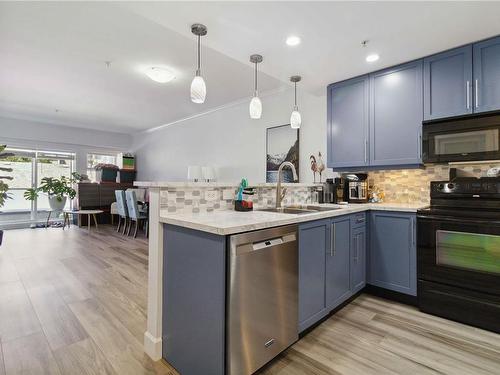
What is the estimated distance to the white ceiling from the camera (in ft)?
6.19

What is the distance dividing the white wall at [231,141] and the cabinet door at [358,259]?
4.74 feet

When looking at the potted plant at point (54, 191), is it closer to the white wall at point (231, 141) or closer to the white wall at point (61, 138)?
the white wall at point (61, 138)

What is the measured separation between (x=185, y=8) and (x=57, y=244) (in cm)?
474

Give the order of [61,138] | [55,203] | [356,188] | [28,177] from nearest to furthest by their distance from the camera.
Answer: [356,188], [55,203], [28,177], [61,138]

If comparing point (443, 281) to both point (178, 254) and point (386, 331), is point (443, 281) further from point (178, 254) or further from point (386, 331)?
point (178, 254)

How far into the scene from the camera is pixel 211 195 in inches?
78.3

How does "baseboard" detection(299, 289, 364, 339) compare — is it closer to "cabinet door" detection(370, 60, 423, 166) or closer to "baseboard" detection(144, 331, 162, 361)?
"baseboard" detection(144, 331, 162, 361)

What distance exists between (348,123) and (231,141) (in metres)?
2.60

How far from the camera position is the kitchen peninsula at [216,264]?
1.37m

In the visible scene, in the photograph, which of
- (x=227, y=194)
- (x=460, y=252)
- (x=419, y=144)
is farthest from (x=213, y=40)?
(x=460, y=252)

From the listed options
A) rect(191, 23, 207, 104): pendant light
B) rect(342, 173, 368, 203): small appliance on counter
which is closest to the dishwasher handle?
rect(191, 23, 207, 104): pendant light

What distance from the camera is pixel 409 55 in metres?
2.51

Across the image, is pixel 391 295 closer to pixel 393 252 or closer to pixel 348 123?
pixel 393 252

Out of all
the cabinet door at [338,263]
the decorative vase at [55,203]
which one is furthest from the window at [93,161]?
the cabinet door at [338,263]
